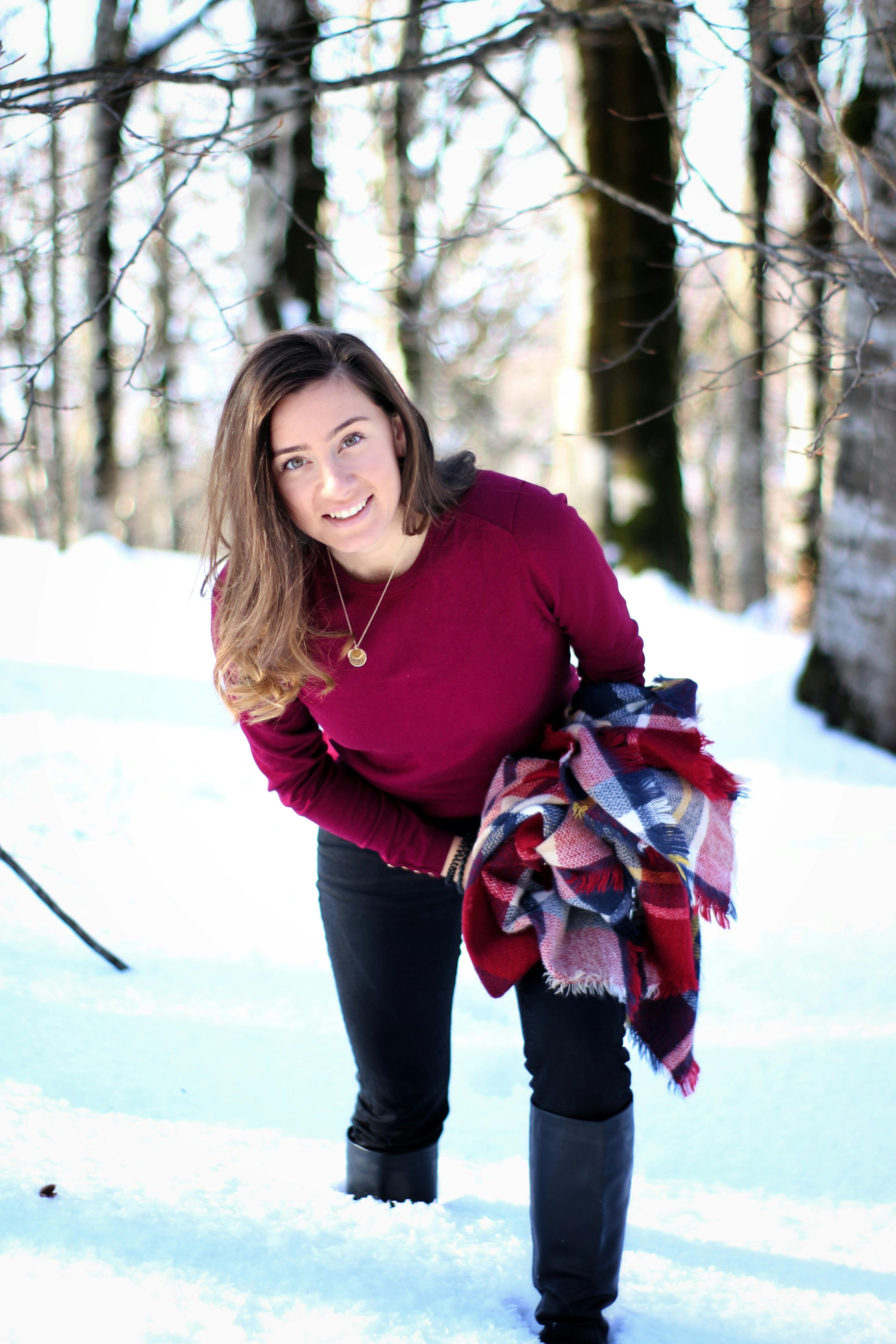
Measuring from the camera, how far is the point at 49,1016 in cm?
258

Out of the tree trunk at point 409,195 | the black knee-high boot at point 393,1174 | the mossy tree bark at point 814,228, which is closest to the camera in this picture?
the black knee-high boot at point 393,1174

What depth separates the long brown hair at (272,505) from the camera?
5.79ft

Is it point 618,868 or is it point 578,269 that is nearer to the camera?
point 618,868

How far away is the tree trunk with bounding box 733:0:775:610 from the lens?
32.3 feet

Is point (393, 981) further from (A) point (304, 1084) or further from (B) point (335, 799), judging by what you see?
(A) point (304, 1084)

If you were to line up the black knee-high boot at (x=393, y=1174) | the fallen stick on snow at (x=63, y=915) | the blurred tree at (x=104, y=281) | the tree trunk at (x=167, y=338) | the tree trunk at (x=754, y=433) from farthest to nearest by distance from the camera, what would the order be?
the tree trunk at (x=167, y=338)
the tree trunk at (x=754, y=433)
the blurred tree at (x=104, y=281)
the fallen stick on snow at (x=63, y=915)
the black knee-high boot at (x=393, y=1174)

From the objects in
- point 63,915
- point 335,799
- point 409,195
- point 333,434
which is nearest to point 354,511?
point 333,434

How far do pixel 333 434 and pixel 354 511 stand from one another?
0.45 feet

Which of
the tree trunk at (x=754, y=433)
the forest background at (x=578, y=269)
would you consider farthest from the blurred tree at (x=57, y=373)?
the tree trunk at (x=754, y=433)

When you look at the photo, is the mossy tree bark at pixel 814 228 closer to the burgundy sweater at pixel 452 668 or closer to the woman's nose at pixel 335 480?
the burgundy sweater at pixel 452 668

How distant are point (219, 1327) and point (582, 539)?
1.37 meters

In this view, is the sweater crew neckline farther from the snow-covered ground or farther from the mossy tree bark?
the snow-covered ground

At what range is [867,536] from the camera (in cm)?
401

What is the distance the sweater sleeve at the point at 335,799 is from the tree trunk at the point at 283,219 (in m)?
5.01
